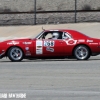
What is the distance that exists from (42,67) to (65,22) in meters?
24.9

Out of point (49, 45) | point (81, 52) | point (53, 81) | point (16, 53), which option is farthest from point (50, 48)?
point (53, 81)

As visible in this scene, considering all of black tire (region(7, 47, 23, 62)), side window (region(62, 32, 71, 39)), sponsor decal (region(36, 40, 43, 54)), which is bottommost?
black tire (region(7, 47, 23, 62))

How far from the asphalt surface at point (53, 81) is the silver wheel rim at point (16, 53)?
7.52 feet

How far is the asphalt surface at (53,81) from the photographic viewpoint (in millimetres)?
11156

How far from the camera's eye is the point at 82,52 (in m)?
19.9

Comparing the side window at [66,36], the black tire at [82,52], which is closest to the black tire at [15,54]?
the side window at [66,36]

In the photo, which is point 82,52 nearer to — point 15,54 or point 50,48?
point 50,48

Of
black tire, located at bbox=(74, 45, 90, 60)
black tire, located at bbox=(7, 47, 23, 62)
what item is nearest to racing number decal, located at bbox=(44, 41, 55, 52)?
black tire, located at bbox=(74, 45, 90, 60)

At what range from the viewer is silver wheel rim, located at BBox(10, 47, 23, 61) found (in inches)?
780

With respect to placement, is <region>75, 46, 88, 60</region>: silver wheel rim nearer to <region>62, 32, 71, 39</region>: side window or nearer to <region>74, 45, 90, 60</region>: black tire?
<region>74, 45, 90, 60</region>: black tire

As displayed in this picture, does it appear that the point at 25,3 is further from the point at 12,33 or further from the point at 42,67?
the point at 42,67

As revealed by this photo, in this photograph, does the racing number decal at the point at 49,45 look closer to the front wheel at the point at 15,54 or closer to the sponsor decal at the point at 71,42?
the sponsor decal at the point at 71,42

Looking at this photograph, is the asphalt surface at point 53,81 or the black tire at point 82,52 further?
the black tire at point 82,52

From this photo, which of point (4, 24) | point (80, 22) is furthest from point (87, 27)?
point (4, 24)
